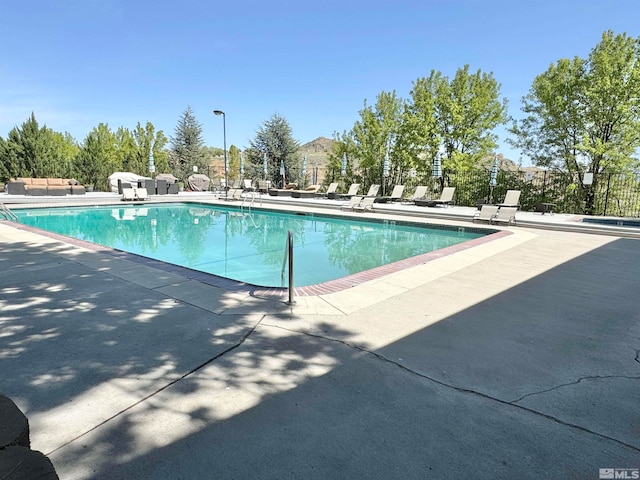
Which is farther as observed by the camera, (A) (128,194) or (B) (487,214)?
(A) (128,194)

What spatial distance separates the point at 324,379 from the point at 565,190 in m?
18.2

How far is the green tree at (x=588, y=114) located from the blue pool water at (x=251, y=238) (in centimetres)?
840

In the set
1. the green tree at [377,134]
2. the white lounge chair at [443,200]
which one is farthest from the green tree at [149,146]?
the white lounge chair at [443,200]

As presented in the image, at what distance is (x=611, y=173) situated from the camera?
15672 millimetres

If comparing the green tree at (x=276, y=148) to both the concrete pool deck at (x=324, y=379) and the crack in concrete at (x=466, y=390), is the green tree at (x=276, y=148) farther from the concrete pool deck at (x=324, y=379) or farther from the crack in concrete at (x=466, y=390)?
the crack in concrete at (x=466, y=390)

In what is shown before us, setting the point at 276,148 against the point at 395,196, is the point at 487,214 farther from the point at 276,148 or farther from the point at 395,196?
the point at 276,148

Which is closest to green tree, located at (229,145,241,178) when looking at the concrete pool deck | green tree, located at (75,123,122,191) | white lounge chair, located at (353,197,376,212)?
green tree, located at (75,123,122,191)

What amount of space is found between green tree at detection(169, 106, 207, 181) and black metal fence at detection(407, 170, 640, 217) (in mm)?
23010

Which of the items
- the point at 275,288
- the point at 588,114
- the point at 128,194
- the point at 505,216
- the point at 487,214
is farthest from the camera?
the point at 128,194

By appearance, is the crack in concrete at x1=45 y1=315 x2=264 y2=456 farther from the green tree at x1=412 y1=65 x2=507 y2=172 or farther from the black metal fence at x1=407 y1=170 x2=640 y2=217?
the green tree at x1=412 y1=65 x2=507 y2=172

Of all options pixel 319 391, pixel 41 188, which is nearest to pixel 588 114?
pixel 319 391

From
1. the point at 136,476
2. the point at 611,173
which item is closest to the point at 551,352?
the point at 136,476

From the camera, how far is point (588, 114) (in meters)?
15.6

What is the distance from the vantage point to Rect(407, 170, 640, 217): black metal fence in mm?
15969
